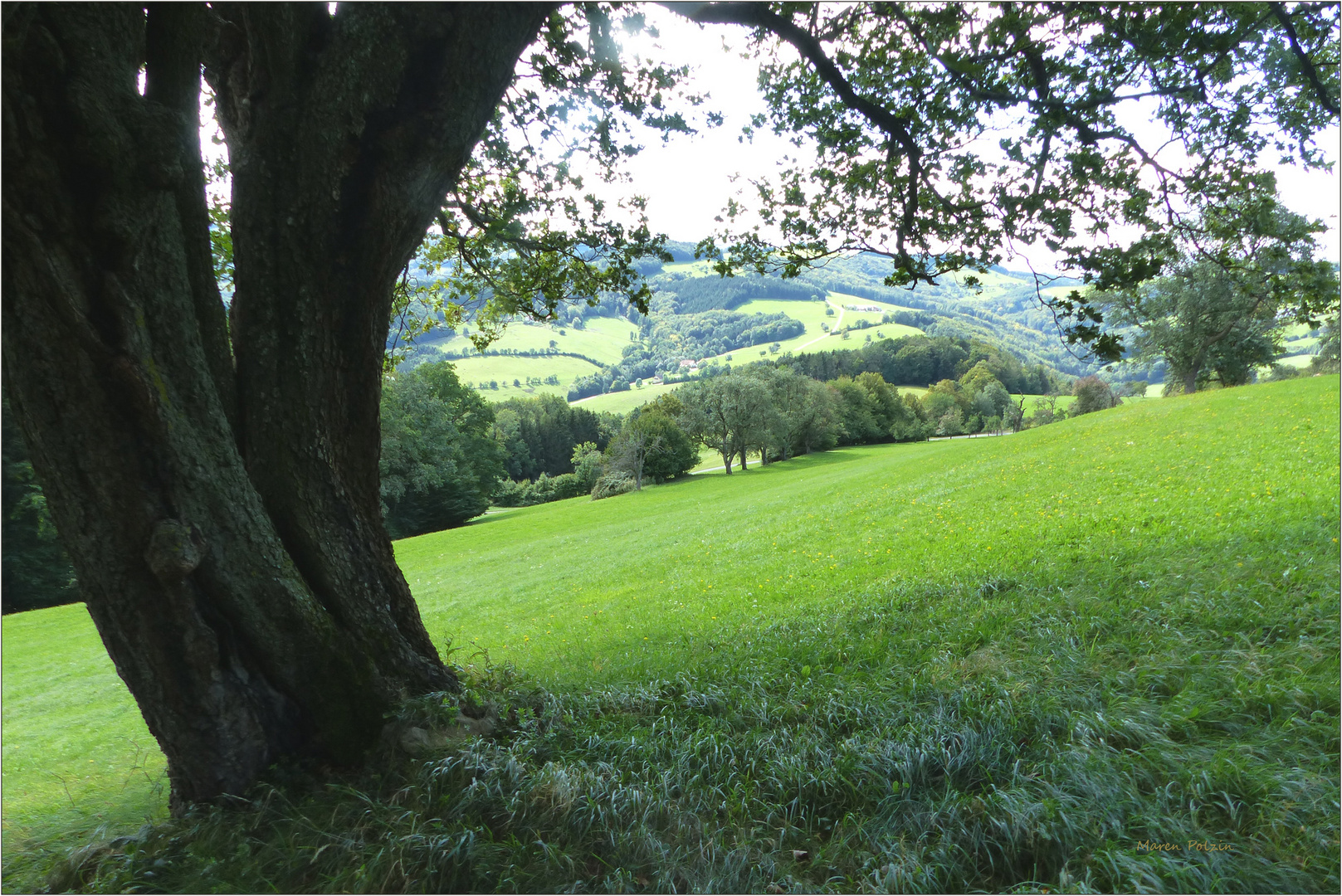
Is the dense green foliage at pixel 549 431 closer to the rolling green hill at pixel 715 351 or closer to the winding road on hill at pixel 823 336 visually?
the rolling green hill at pixel 715 351

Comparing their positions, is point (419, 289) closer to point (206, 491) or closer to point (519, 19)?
point (519, 19)

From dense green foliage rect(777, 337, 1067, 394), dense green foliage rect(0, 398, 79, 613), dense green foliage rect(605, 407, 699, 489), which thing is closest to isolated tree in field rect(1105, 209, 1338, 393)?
dense green foliage rect(605, 407, 699, 489)

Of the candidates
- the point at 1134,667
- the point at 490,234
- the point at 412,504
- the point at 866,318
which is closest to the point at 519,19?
the point at 490,234

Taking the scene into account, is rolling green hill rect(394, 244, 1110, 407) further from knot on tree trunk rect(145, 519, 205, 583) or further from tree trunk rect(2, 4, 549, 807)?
knot on tree trunk rect(145, 519, 205, 583)

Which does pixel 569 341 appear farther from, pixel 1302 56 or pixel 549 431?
pixel 1302 56

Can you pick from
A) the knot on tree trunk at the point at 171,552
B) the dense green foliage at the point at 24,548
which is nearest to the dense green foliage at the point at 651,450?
the dense green foliage at the point at 24,548

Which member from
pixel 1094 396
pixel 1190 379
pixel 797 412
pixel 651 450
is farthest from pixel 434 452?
pixel 1094 396

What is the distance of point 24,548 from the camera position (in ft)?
89.9

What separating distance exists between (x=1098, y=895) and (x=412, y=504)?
163 feet

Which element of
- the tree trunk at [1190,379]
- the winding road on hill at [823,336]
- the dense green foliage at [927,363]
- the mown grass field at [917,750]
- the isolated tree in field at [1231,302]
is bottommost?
the mown grass field at [917,750]

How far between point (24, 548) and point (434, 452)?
68.6 feet

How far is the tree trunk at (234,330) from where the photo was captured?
2789mm

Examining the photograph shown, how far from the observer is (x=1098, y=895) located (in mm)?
2455

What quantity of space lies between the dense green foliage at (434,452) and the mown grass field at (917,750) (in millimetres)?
34102
